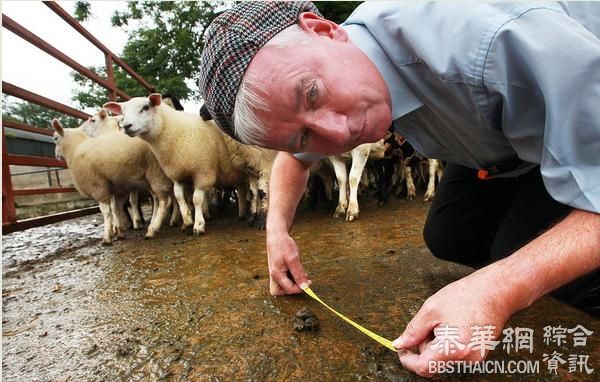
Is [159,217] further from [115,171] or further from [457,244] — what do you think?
[457,244]

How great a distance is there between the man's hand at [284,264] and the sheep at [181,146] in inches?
103

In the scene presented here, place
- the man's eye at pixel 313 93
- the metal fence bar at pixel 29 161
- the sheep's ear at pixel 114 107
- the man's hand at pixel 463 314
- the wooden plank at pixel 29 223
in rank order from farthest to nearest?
1. the sheep's ear at pixel 114 107
2. the metal fence bar at pixel 29 161
3. the wooden plank at pixel 29 223
4. the man's eye at pixel 313 93
5. the man's hand at pixel 463 314

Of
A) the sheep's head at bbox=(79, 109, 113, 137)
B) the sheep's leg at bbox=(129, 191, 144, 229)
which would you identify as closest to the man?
the sheep's leg at bbox=(129, 191, 144, 229)

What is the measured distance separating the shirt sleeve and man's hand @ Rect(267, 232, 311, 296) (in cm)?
84

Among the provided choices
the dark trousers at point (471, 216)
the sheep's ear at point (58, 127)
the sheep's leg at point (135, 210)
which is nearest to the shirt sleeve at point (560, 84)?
the dark trousers at point (471, 216)

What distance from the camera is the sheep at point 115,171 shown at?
14.7 feet

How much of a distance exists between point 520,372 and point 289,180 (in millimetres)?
964

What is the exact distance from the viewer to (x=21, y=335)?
65.8 inches

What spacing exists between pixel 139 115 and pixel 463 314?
13.3ft

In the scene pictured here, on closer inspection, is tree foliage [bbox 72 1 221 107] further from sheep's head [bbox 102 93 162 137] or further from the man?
the man

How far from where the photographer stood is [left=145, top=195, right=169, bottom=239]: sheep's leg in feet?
13.6

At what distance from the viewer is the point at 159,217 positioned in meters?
4.38

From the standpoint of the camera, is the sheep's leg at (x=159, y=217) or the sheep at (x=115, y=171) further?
the sheep at (x=115, y=171)

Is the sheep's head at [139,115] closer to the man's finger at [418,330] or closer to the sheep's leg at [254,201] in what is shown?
the sheep's leg at [254,201]
